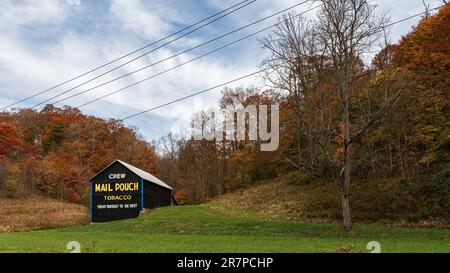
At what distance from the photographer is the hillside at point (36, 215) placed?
3472cm

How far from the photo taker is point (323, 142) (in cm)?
2097

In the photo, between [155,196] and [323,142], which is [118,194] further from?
[323,142]

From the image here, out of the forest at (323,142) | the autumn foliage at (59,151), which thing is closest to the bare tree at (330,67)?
the forest at (323,142)

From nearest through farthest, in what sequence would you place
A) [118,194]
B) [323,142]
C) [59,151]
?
[323,142], [118,194], [59,151]

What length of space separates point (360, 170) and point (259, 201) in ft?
30.8

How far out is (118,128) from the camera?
7000 centimetres

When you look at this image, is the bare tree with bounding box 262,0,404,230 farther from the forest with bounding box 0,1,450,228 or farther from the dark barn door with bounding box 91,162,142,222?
the dark barn door with bounding box 91,162,142,222

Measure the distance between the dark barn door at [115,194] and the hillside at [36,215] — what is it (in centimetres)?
275

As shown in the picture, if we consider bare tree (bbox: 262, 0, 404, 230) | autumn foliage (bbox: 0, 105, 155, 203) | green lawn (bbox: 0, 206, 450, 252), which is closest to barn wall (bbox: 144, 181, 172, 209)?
green lawn (bbox: 0, 206, 450, 252)

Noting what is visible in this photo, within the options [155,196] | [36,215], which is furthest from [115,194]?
[36,215]

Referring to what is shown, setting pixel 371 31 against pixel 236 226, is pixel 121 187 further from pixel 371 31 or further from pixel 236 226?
pixel 371 31

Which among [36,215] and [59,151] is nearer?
[36,215]

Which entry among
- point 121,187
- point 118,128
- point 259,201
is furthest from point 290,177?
point 118,128

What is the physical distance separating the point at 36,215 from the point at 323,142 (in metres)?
30.3
